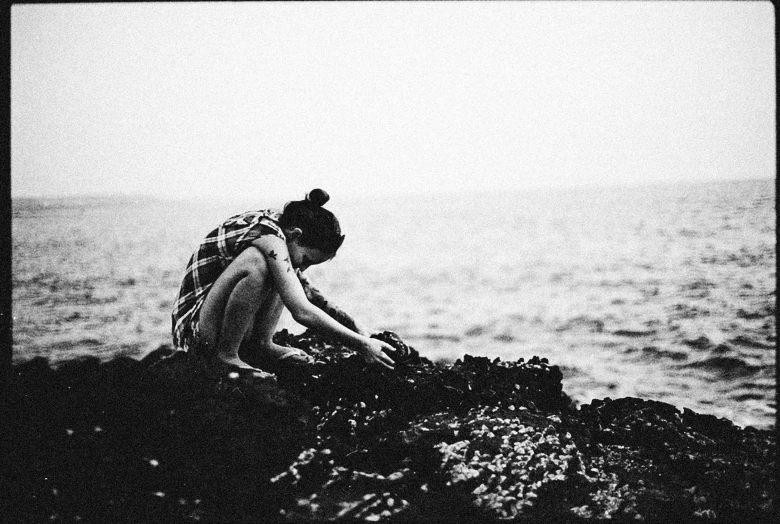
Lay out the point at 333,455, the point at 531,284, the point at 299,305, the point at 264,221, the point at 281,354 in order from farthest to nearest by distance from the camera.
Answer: the point at 531,284 < the point at 281,354 < the point at 264,221 < the point at 299,305 < the point at 333,455

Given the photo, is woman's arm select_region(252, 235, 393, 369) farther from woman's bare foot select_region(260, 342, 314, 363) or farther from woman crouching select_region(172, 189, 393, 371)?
woman's bare foot select_region(260, 342, 314, 363)

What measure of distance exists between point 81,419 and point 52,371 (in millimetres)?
438

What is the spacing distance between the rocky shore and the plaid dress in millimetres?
141

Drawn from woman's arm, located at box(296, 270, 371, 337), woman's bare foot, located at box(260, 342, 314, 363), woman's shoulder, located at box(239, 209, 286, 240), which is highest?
woman's shoulder, located at box(239, 209, 286, 240)

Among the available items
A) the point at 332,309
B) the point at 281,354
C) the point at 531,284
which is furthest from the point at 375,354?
the point at 531,284

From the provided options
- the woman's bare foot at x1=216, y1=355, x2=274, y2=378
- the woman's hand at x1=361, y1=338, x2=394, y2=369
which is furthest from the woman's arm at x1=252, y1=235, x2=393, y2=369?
the woman's bare foot at x1=216, y1=355, x2=274, y2=378

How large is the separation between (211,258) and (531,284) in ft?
14.8

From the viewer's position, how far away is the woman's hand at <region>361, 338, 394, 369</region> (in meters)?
2.04

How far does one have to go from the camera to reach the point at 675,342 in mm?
3986

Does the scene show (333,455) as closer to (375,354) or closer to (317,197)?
(375,354)

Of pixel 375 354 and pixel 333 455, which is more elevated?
pixel 375 354

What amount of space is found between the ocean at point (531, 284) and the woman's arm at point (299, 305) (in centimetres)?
49

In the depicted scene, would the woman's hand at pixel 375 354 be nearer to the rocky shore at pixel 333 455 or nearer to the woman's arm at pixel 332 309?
the rocky shore at pixel 333 455

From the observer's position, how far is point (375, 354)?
6.72 ft
